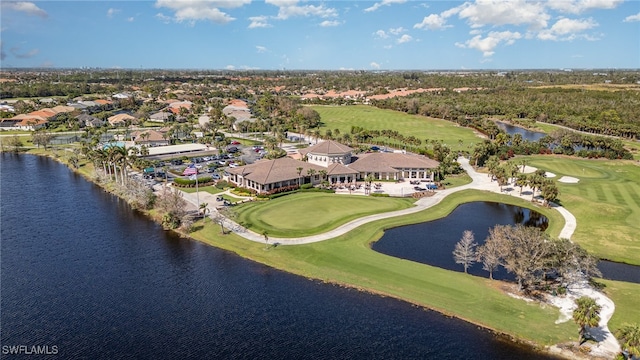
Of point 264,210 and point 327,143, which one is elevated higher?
point 327,143

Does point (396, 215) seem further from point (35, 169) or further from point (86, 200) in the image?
point (35, 169)

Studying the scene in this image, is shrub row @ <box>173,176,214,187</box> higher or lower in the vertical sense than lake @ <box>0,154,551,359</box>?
higher

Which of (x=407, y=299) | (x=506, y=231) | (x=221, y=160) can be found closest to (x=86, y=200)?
(x=221, y=160)

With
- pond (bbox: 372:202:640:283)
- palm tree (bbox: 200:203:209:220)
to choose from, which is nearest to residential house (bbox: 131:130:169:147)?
palm tree (bbox: 200:203:209:220)

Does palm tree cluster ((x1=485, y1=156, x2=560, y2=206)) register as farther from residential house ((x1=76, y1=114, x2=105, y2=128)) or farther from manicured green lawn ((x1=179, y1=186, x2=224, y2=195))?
residential house ((x1=76, y1=114, x2=105, y2=128))

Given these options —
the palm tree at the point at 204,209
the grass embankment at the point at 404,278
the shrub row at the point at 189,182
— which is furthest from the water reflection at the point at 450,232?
the shrub row at the point at 189,182

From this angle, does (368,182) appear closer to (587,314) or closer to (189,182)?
(189,182)
